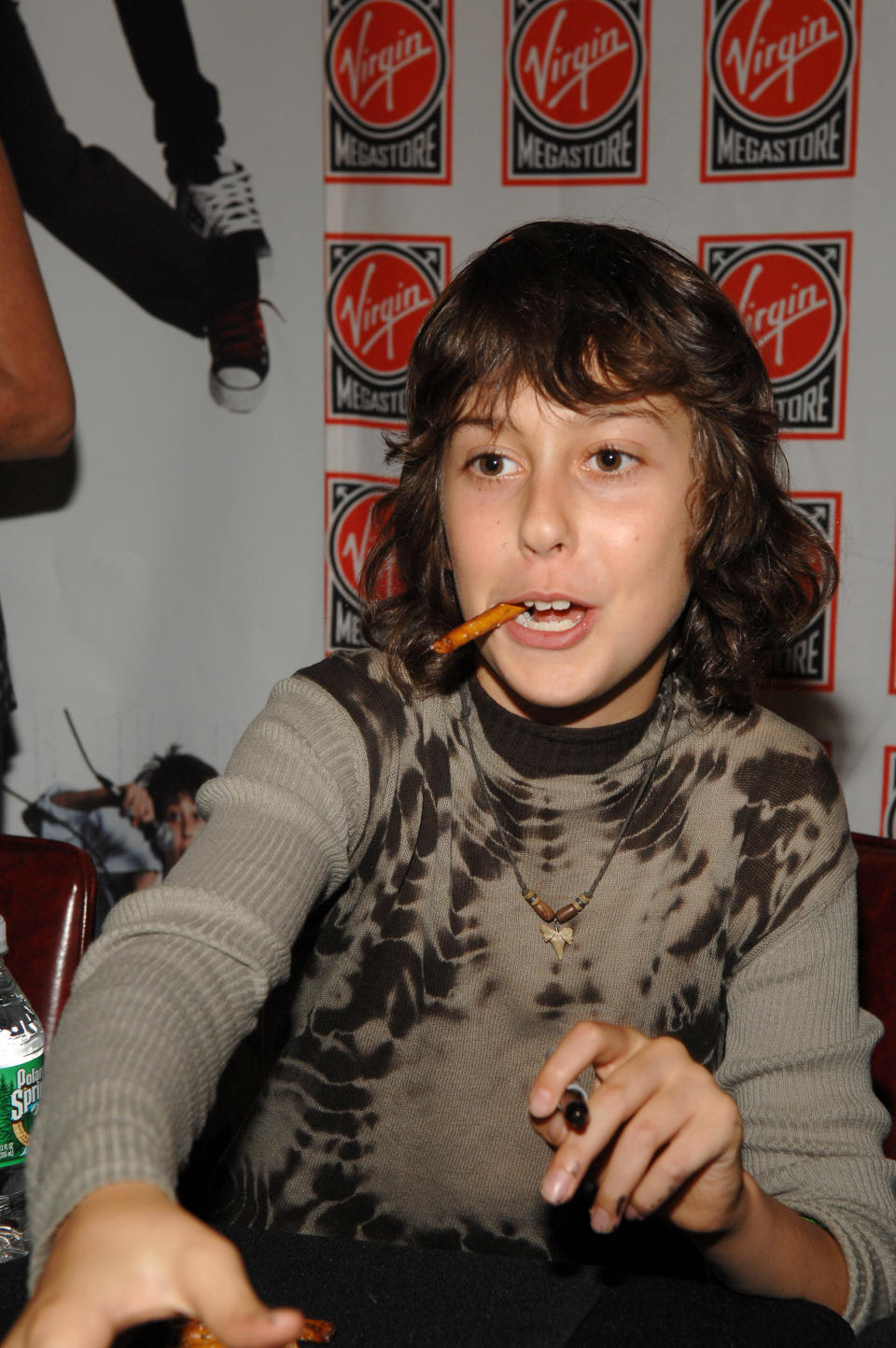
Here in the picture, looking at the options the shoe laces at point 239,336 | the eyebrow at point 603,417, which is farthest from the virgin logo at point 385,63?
the eyebrow at point 603,417

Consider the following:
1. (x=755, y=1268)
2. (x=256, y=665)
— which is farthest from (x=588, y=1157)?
(x=256, y=665)

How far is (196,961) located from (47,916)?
463mm

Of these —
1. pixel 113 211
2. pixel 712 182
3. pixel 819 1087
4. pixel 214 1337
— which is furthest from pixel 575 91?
pixel 214 1337

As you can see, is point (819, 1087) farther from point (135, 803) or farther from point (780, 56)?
point (780, 56)

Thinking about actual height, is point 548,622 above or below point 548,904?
above

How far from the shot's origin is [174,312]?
78.2 inches

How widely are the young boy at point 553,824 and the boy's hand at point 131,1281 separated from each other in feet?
1.19

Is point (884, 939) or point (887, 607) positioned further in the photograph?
point (887, 607)

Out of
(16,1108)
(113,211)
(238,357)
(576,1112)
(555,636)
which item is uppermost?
(113,211)

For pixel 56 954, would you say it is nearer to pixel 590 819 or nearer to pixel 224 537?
pixel 590 819

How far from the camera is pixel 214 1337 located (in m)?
0.70

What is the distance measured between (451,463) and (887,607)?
3.09ft

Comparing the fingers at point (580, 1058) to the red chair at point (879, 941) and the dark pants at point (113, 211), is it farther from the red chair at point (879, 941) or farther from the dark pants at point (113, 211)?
the dark pants at point (113, 211)

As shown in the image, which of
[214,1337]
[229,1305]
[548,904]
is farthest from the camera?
[548,904]
